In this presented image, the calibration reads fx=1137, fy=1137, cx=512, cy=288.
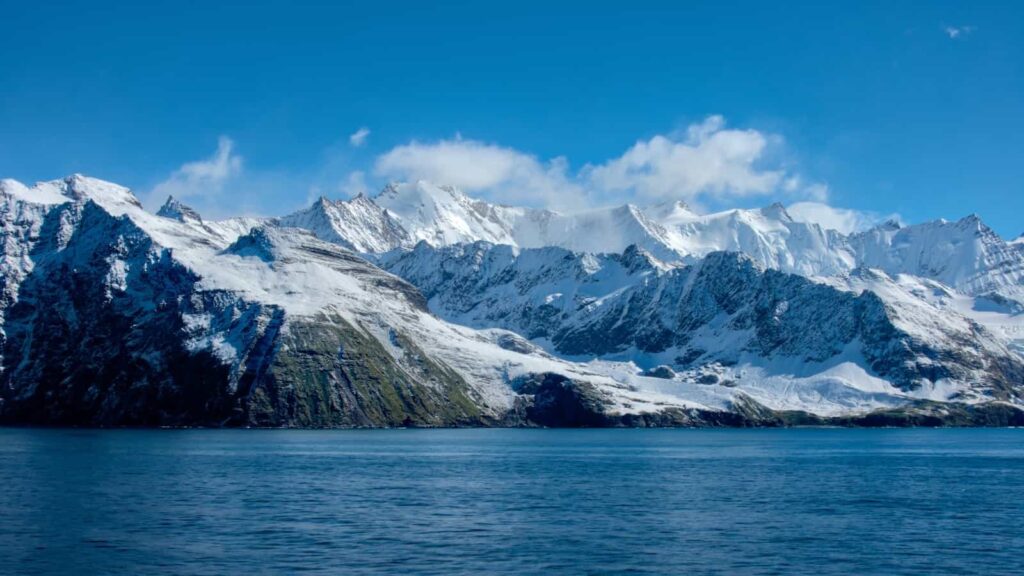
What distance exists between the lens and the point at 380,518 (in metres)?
110

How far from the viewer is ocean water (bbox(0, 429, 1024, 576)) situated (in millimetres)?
85688

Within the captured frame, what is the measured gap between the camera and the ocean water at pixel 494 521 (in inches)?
3374

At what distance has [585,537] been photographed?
99.7 meters

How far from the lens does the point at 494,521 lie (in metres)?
110

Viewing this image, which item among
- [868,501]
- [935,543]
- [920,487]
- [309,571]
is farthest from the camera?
[920,487]

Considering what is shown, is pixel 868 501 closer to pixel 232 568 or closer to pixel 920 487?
pixel 920 487

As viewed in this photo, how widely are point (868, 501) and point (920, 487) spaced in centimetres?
2416

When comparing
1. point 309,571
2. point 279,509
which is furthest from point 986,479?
point 309,571

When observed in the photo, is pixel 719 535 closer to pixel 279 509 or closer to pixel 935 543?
pixel 935 543

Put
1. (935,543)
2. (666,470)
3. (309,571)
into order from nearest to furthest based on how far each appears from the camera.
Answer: (309,571)
(935,543)
(666,470)

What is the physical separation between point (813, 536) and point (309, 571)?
4573 cm

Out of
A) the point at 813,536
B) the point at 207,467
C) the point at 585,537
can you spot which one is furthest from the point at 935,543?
the point at 207,467

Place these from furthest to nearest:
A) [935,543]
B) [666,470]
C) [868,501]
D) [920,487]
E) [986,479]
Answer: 1. [666,470]
2. [986,479]
3. [920,487]
4. [868,501]
5. [935,543]

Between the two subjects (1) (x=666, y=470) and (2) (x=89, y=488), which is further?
(1) (x=666, y=470)
